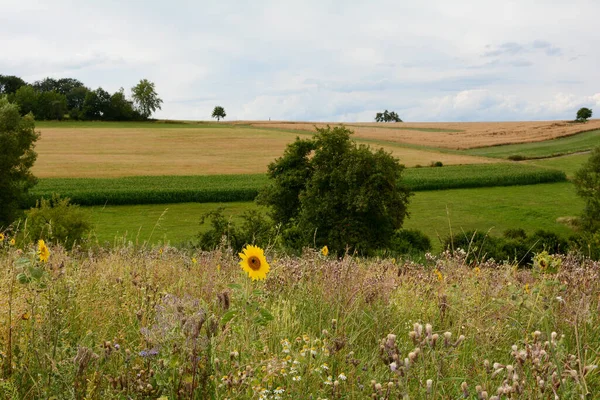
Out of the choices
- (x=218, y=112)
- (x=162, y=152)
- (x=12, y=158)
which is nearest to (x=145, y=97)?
(x=218, y=112)

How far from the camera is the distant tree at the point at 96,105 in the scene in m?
97.6

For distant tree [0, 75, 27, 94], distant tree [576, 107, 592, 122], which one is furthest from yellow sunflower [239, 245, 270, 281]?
distant tree [0, 75, 27, 94]

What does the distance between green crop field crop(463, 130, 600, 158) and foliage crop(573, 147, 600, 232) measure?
92.0 feet

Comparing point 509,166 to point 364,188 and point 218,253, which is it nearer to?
point 364,188

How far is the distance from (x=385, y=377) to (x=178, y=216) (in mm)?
33155

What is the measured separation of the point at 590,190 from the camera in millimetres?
32156

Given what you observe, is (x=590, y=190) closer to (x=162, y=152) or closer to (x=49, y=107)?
(x=162, y=152)

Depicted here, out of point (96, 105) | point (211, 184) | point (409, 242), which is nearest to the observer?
point (409, 242)

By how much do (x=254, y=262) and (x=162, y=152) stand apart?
61199 mm

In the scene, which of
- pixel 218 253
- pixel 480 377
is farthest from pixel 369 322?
pixel 218 253

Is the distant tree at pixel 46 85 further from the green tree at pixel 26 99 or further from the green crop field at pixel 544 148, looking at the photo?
the green crop field at pixel 544 148

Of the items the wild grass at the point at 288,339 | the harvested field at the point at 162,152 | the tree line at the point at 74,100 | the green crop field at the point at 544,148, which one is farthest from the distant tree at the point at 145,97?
the wild grass at the point at 288,339

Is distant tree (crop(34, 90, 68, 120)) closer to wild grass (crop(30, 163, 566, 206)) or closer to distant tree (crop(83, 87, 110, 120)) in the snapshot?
distant tree (crop(83, 87, 110, 120))

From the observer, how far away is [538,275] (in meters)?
5.18
